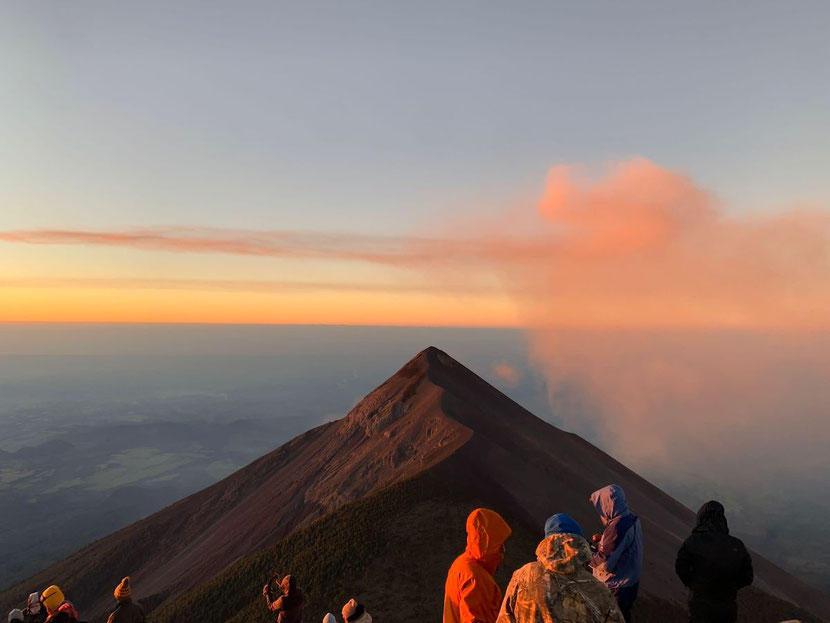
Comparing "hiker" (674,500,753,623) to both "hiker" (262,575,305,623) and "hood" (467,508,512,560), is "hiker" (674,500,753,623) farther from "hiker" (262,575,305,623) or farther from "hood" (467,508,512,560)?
"hiker" (262,575,305,623)

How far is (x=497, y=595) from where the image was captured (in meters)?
7.34

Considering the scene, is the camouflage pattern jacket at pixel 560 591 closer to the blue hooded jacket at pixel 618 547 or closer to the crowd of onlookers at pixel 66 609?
the blue hooded jacket at pixel 618 547

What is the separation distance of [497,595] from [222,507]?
Result: 66.8m

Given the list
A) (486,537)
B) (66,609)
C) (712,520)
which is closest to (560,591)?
(486,537)

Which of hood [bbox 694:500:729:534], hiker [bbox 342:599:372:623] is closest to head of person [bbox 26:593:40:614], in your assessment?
hiker [bbox 342:599:372:623]

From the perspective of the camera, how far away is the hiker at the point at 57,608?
10.3 metres

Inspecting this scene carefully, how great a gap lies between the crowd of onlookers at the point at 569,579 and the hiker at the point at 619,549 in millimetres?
21

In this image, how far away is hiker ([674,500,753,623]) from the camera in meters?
9.48

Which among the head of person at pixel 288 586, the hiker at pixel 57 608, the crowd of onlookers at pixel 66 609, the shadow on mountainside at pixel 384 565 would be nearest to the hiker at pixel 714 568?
the head of person at pixel 288 586

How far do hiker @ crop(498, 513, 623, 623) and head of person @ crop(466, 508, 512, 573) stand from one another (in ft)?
5.35

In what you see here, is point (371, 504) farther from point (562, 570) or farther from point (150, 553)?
point (150, 553)

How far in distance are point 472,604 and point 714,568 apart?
19.4ft

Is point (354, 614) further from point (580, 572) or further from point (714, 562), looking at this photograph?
point (714, 562)

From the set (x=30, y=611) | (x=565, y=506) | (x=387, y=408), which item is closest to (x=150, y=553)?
(x=387, y=408)
